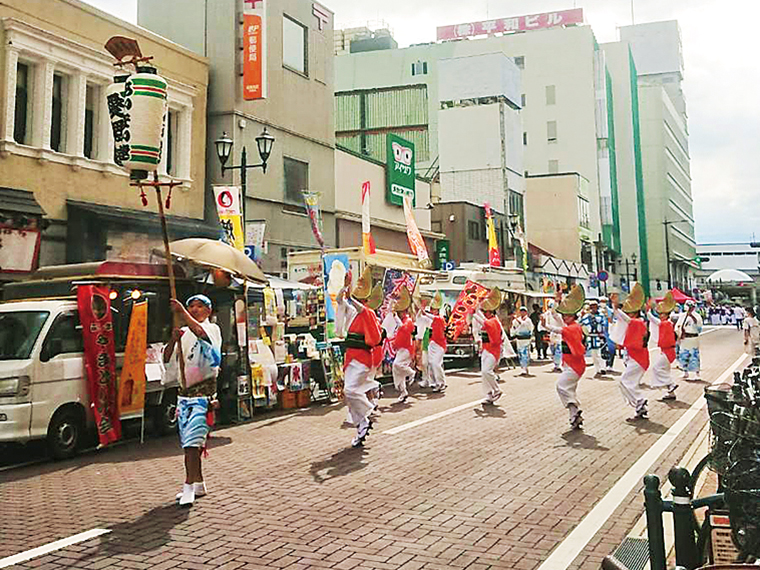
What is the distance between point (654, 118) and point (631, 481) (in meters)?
91.2

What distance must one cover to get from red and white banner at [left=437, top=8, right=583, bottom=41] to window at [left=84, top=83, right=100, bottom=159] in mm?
59699

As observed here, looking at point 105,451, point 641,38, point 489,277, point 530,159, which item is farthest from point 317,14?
point 641,38

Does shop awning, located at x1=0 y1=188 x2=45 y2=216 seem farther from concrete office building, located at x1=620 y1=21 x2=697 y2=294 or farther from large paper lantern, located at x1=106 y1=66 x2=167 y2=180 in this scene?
concrete office building, located at x1=620 y1=21 x2=697 y2=294

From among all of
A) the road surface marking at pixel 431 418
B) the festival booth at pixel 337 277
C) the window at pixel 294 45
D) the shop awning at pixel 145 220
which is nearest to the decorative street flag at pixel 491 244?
the festival booth at pixel 337 277

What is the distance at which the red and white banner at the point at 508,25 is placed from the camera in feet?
239

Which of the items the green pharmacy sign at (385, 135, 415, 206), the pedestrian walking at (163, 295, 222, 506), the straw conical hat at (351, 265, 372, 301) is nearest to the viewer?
the pedestrian walking at (163, 295, 222, 506)

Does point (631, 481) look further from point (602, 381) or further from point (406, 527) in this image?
point (602, 381)

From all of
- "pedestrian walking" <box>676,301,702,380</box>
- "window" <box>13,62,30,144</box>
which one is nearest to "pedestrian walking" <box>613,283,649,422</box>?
"pedestrian walking" <box>676,301,702,380</box>

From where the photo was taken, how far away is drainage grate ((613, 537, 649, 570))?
15.9 feet

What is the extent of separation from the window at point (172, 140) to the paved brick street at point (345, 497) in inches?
427

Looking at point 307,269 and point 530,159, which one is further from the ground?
point 530,159

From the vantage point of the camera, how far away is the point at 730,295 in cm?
8950

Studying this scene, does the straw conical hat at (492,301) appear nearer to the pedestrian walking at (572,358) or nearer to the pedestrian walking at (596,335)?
the pedestrian walking at (572,358)

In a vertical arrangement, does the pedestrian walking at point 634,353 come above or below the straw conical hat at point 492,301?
below
